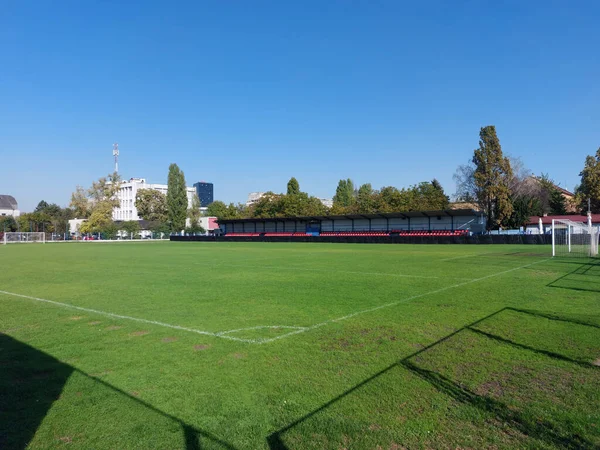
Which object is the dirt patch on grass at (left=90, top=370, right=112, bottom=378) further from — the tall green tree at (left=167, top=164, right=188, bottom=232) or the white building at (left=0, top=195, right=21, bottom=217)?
the white building at (left=0, top=195, right=21, bottom=217)

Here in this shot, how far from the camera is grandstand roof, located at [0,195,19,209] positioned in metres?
137

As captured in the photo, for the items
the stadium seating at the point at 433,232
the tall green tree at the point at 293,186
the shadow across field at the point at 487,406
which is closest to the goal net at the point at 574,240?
the stadium seating at the point at 433,232

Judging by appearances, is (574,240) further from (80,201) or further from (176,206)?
(80,201)

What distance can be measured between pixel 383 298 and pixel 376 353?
17.7 ft

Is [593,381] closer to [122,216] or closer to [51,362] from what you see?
[51,362]

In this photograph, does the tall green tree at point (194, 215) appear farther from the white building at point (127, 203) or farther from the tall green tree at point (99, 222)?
the tall green tree at point (99, 222)

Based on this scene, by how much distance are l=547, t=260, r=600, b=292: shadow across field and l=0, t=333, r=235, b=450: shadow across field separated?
1356 cm

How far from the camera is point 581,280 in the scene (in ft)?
49.6

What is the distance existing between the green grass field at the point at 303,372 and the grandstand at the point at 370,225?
47181 mm

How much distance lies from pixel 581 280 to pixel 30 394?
56.9ft

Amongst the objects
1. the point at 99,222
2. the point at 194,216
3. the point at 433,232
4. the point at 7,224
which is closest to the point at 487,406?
the point at 433,232

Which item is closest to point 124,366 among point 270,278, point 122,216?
point 270,278

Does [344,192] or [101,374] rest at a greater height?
[344,192]

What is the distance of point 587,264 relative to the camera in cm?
2119
